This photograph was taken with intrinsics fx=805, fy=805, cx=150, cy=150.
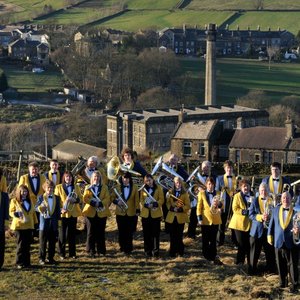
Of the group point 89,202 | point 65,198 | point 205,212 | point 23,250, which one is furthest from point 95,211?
point 205,212

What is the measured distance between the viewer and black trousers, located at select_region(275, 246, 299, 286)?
12609 mm

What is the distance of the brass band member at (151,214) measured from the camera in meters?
14.3

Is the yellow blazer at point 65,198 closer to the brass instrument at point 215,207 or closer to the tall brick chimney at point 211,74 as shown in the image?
the brass instrument at point 215,207

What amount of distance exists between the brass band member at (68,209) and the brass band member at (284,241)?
11.9ft

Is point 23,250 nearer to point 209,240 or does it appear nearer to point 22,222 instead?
point 22,222

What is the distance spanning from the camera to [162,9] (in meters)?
157

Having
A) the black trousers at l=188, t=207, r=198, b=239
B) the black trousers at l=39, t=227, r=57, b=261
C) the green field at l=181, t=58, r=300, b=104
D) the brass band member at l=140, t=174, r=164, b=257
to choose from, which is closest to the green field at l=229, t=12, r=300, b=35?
the green field at l=181, t=58, r=300, b=104

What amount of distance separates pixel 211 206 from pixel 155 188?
1.08m

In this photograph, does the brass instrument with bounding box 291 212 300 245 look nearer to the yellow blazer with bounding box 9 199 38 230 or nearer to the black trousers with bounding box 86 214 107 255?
the black trousers with bounding box 86 214 107 255

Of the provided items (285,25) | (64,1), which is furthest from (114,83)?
(64,1)

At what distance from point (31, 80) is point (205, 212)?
281 feet

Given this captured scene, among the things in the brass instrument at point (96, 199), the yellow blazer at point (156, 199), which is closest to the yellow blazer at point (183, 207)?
the yellow blazer at point (156, 199)

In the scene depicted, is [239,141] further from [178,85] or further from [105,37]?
[105,37]

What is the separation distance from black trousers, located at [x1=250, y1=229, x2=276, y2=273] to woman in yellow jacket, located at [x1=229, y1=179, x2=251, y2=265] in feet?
0.66
